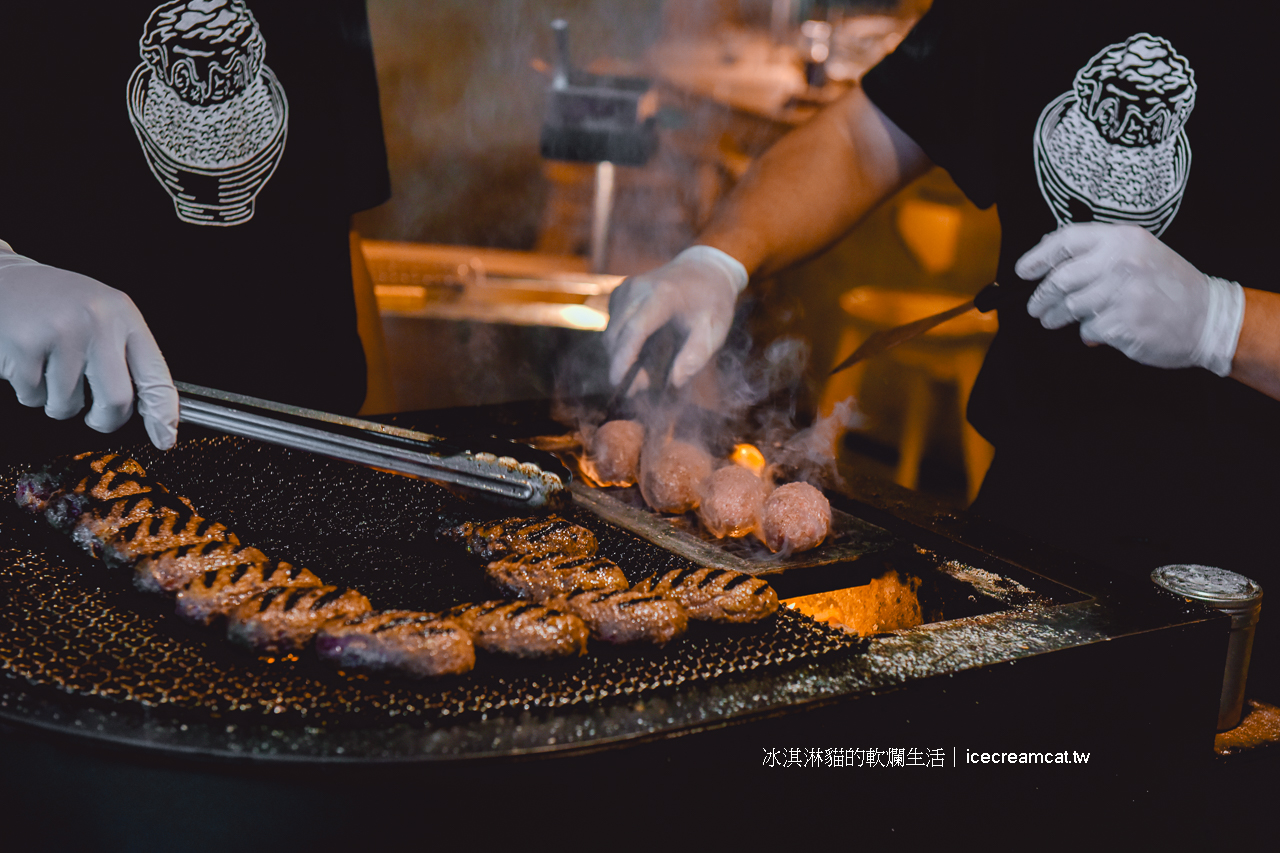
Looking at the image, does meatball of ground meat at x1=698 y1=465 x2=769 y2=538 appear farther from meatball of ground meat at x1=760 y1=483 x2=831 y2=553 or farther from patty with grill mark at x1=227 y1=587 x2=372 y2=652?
patty with grill mark at x1=227 y1=587 x2=372 y2=652

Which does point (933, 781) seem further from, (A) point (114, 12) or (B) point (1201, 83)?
(A) point (114, 12)

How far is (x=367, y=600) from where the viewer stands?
1.56 m

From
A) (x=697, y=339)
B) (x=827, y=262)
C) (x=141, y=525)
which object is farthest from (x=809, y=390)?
(x=141, y=525)

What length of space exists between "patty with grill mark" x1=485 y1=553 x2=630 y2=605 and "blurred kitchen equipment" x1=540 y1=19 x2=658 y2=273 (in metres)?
2.81

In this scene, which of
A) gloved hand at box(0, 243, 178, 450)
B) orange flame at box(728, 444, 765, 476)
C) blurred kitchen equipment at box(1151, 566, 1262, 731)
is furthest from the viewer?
orange flame at box(728, 444, 765, 476)

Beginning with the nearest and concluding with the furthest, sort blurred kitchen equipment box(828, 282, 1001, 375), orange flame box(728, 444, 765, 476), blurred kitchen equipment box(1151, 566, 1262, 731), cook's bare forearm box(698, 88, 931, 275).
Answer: blurred kitchen equipment box(1151, 566, 1262, 731) → blurred kitchen equipment box(828, 282, 1001, 375) → orange flame box(728, 444, 765, 476) → cook's bare forearm box(698, 88, 931, 275)

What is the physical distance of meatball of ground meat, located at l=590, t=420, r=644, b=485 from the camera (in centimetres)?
235

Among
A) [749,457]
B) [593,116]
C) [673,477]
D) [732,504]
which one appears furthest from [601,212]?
[732,504]

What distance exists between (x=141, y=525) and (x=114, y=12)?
154 centimetres

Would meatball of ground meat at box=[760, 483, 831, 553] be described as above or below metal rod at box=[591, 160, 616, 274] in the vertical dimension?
below

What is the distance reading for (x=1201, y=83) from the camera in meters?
2.31

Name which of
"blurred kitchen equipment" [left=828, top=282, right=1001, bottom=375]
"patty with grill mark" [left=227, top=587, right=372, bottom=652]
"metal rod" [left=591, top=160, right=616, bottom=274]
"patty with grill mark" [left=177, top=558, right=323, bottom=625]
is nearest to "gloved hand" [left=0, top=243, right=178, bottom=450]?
"patty with grill mark" [left=177, top=558, right=323, bottom=625]

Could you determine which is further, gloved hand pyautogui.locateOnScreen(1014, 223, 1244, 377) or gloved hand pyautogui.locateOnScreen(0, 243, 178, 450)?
gloved hand pyautogui.locateOnScreen(1014, 223, 1244, 377)

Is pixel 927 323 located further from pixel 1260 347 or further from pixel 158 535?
pixel 158 535
